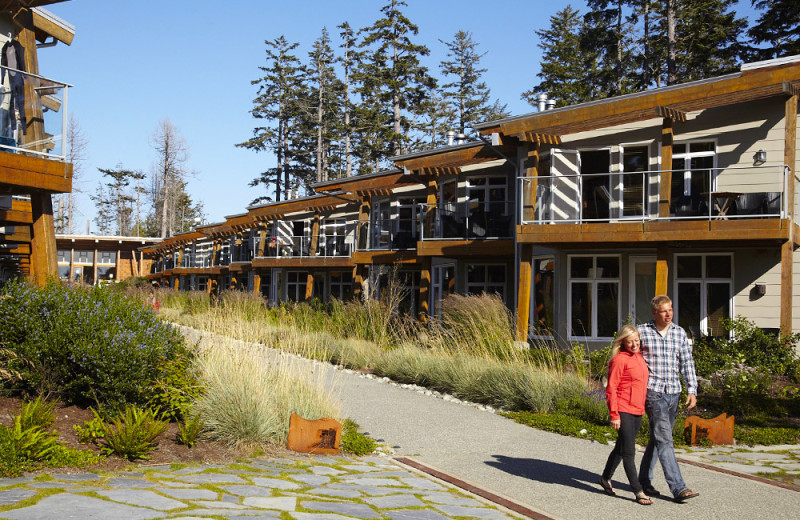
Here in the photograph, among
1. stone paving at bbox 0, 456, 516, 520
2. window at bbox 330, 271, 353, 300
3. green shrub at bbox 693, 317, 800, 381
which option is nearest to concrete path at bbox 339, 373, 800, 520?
stone paving at bbox 0, 456, 516, 520

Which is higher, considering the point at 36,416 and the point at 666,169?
the point at 666,169

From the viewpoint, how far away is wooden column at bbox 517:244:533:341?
1847cm

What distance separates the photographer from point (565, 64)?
5003cm

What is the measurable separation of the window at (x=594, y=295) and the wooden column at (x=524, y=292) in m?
1.59

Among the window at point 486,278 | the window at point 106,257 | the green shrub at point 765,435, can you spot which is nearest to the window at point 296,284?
the window at point 486,278

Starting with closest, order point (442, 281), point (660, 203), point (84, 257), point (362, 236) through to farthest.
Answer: point (660, 203), point (442, 281), point (362, 236), point (84, 257)

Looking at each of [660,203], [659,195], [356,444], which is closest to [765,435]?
[356,444]

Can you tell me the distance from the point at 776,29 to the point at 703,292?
24224mm

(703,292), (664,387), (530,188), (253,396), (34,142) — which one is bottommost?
(253,396)

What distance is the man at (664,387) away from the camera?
6930 mm

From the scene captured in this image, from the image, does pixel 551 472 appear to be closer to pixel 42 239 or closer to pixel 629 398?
pixel 629 398

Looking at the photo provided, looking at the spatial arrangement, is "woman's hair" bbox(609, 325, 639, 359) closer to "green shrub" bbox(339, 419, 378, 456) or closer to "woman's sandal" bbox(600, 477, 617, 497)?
"woman's sandal" bbox(600, 477, 617, 497)

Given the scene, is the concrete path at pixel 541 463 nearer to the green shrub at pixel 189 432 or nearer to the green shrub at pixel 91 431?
the green shrub at pixel 189 432

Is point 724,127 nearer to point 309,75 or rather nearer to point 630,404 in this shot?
point 630,404
